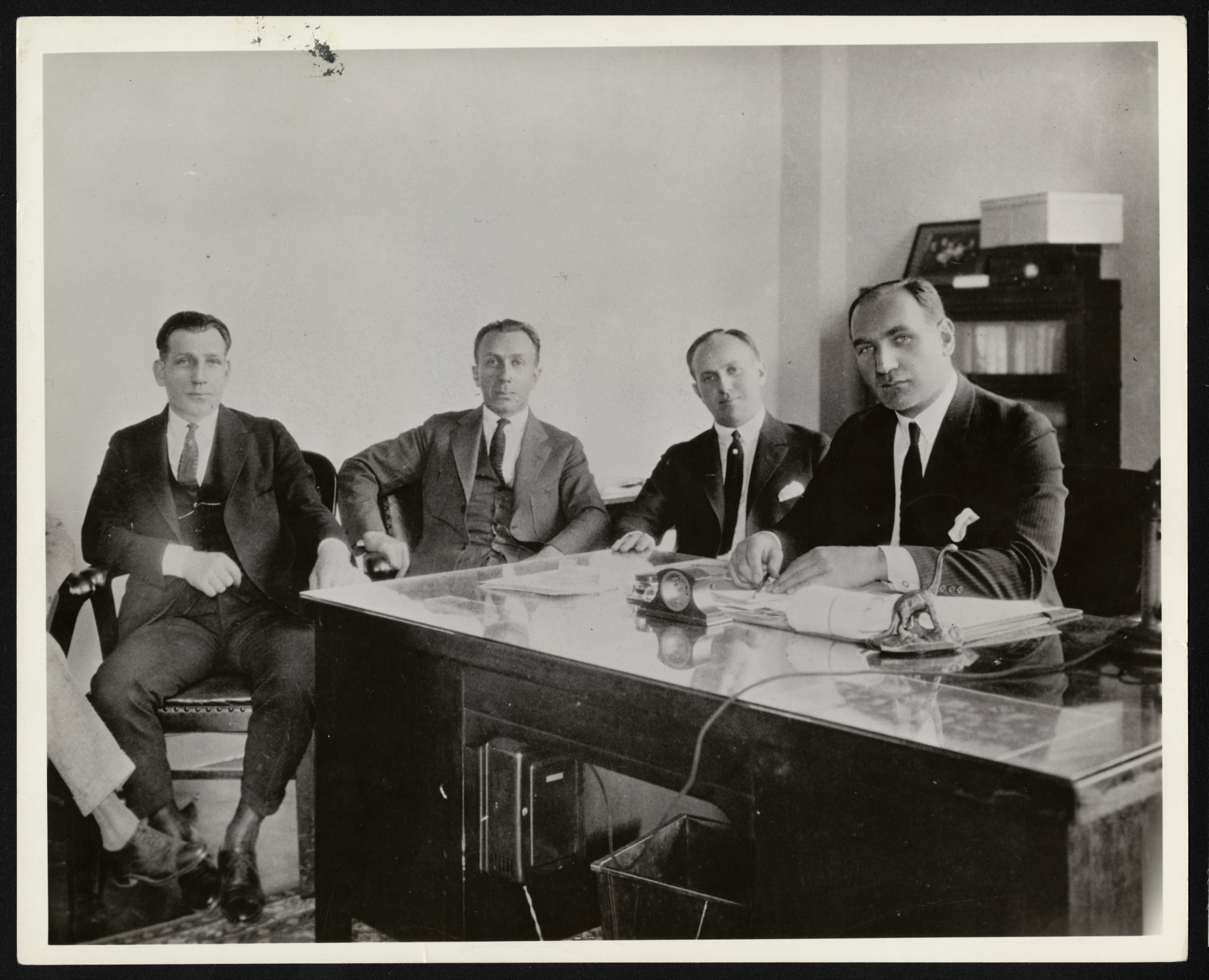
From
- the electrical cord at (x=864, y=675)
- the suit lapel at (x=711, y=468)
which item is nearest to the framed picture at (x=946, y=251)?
the suit lapel at (x=711, y=468)

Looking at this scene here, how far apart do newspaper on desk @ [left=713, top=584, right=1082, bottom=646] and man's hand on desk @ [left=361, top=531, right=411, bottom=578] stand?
32.5 inches

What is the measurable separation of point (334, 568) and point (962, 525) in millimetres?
1331

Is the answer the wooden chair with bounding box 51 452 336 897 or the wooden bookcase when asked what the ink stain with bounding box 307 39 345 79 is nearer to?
the wooden chair with bounding box 51 452 336 897

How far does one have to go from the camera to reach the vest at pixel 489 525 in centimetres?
244

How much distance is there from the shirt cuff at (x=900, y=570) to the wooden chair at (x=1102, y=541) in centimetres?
27

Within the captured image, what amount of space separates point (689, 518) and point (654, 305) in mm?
489

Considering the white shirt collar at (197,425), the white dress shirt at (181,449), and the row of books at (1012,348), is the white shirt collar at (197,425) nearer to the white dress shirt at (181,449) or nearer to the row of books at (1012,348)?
the white dress shirt at (181,449)

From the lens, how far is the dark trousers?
2.18m

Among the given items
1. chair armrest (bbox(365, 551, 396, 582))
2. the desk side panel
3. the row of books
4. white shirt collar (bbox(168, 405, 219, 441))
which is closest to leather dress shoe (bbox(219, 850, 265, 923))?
the desk side panel

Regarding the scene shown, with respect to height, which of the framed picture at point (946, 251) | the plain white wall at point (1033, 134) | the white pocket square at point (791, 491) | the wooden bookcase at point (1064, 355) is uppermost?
the plain white wall at point (1033, 134)

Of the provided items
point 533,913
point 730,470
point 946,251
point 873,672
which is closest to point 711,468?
point 730,470

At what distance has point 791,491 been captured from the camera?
2404 millimetres

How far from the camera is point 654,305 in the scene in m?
2.35
